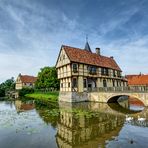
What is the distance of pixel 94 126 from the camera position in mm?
15977

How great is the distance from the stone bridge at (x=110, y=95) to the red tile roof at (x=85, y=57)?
6.17 metres

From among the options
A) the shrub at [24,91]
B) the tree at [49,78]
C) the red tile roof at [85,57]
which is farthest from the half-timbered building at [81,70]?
the shrub at [24,91]

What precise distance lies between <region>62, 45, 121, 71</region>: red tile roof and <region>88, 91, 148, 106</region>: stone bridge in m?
6.17

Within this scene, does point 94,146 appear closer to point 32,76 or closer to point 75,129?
point 75,129

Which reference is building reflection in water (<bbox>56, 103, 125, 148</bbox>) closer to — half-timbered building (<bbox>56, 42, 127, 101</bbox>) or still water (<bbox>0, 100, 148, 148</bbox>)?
still water (<bbox>0, 100, 148, 148</bbox>)

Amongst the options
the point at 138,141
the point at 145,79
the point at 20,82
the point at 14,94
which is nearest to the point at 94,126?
the point at 138,141

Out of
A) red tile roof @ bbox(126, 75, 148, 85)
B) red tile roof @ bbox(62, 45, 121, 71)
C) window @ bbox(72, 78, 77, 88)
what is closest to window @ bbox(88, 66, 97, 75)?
red tile roof @ bbox(62, 45, 121, 71)

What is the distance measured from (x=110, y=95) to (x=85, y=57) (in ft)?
31.6

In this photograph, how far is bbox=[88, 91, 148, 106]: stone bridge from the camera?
25844 mm

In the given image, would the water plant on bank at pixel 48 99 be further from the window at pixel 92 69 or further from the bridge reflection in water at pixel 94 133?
the bridge reflection in water at pixel 94 133

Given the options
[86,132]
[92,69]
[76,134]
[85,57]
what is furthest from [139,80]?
[76,134]

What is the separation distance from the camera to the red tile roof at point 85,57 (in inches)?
1390

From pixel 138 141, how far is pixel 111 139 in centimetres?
156

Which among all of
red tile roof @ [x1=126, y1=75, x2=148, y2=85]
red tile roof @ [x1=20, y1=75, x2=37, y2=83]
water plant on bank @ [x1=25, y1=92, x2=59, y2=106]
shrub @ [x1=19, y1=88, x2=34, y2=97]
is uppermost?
red tile roof @ [x1=20, y1=75, x2=37, y2=83]
